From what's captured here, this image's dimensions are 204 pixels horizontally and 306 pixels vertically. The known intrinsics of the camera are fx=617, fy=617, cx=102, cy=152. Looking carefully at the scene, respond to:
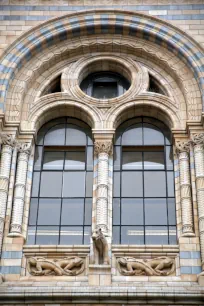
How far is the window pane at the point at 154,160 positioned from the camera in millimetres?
18578

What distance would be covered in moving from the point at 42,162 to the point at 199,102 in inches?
202

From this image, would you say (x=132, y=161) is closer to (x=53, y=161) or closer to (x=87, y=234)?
(x=53, y=161)

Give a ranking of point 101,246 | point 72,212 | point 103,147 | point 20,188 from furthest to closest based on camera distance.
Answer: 1. point 103,147
2. point 72,212
3. point 20,188
4. point 101,246

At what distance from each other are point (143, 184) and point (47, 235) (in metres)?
3.20

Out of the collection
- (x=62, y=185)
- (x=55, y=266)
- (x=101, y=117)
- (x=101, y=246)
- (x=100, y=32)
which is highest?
(x=100, y=32)

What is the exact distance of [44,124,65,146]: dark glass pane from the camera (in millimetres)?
19109

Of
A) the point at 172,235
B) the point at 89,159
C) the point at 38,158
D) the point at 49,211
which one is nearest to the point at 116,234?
the point at 172,235

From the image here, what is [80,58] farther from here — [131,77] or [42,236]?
[42,236]

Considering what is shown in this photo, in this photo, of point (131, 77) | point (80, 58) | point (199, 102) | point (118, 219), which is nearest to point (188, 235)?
point (118, 219)

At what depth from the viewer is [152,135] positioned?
19.2m

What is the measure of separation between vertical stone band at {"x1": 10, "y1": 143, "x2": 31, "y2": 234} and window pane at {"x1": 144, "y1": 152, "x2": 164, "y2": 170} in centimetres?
356

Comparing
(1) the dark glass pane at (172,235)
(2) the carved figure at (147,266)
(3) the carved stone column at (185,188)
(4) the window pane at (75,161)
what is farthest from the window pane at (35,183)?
(3) the carved stone column at (185,188)

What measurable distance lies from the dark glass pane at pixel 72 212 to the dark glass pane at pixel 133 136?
249 cm

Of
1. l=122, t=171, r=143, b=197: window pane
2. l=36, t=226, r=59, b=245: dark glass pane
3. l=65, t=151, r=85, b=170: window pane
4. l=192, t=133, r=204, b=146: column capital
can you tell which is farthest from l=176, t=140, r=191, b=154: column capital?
l=36, t=226, r=59, b=245: dark glass pane
